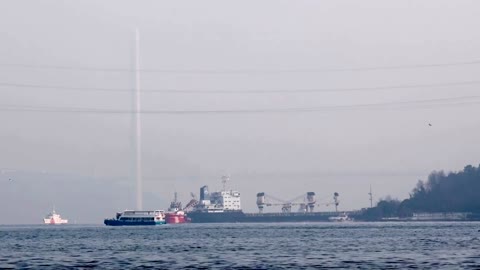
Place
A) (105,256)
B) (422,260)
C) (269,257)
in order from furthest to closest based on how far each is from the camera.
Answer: (105,256) → (269,257) → (422,260)

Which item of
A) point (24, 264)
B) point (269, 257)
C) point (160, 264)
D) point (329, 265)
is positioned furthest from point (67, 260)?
point (329, 265)

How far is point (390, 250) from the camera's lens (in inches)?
3541

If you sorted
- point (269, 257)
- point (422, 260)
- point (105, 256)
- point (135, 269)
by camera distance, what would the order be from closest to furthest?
point (135, 269) → point (422, 260) → point (269, 257) → point (105, 256)

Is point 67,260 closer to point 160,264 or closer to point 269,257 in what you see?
point 160,264

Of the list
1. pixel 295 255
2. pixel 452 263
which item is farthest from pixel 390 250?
pixel 452 263

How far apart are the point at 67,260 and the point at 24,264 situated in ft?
18.1

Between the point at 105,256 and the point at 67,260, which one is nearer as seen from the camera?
the point at 67,260

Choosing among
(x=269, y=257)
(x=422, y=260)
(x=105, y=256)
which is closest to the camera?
(x=422, y=260)

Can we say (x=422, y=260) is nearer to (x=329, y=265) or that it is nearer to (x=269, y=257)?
(x=329, y=265)

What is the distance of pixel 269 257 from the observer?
8056cm

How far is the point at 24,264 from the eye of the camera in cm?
7631

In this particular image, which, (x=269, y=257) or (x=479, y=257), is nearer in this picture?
(x=479, y=257)

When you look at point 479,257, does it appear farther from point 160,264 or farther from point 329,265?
point 160,264

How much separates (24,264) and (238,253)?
2166 centimetres
